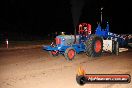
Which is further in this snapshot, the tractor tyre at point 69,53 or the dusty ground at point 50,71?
the tractor tyre at point 69,53

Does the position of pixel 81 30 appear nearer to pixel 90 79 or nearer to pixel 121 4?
pixel 90 79

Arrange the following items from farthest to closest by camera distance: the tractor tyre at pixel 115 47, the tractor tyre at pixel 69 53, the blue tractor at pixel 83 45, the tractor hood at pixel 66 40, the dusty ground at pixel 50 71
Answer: the tractor tyre at pixel 115 47 < the tractor hood at pixel 66 40 < the blue tractor at pixel 83 45 < the tractor tyre at pixel 69 53 < the dusty ground at pixel 50 71

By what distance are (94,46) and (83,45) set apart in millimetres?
669

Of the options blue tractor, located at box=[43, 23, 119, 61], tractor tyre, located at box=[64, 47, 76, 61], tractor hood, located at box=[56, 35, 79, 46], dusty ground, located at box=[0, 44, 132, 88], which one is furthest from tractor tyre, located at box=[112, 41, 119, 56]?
tractor tyre, located at box=[64, 47, 76, 61]

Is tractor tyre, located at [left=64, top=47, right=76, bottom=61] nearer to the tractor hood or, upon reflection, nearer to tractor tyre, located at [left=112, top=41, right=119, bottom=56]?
the tractor hood

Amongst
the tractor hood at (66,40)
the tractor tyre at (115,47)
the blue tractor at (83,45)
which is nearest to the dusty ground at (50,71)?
the blue tractor at (83,45)

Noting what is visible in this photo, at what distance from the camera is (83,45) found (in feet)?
50.1

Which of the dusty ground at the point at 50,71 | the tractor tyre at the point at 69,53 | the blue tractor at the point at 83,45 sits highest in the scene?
the blue tractor at the point at 83,45

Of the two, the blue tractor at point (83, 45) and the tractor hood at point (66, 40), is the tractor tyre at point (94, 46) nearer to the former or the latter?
the blue tractor at point (83, 45)

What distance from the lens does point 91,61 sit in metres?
14.1

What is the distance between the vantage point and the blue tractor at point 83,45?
1433 cm

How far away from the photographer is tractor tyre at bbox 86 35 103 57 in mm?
14859

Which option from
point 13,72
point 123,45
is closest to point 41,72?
point 13,72

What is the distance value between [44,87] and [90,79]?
204 centimetres
